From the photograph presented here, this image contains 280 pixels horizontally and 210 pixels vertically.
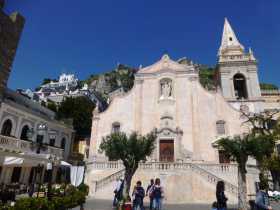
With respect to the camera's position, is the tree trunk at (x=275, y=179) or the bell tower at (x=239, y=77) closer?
the tree trunk at (x=275, y=179)

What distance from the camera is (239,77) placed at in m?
32.9

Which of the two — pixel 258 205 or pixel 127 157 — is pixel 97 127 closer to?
pixel 127 157

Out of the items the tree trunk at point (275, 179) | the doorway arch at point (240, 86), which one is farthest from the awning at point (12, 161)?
the doorway arch at point (240, 86)

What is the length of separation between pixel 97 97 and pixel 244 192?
61.8 meters

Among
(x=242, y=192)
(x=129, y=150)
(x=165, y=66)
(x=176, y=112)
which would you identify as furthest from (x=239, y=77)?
(x=129, y=150)

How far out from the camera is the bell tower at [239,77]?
29.8 meters

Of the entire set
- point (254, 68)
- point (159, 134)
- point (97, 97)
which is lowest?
point (159, 134)

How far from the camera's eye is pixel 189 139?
2559 cm

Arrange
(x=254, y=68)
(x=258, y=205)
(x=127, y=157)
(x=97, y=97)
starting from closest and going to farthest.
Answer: (x=258, y=205) → (x=127, y=157) → (x=254, y=68) → (x=97, y=97)

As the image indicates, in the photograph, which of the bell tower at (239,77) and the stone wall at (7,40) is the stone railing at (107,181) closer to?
the stone wall at (7,40)

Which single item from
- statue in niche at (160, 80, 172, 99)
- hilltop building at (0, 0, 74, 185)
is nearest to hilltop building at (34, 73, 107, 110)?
hilltop building at (0, 0, 74, 185)

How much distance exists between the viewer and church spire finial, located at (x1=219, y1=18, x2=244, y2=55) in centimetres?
3509

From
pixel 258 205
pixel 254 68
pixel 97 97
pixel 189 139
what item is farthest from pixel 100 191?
pixel 97 97

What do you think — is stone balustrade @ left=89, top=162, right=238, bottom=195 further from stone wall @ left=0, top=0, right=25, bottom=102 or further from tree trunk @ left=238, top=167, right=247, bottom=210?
stone wall @ left=0, top=0, right=25, bottom=102
